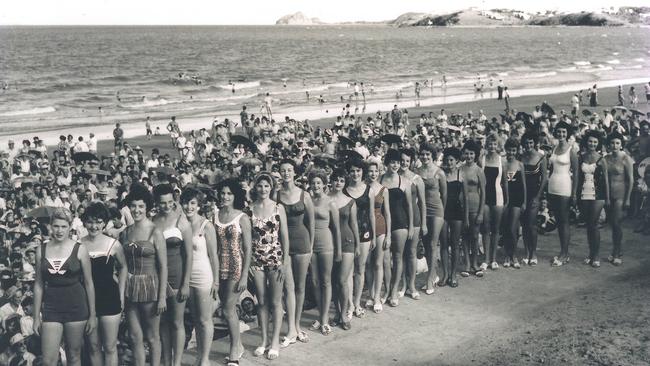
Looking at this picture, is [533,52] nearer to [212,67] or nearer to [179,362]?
[212,67]

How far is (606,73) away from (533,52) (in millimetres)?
47995

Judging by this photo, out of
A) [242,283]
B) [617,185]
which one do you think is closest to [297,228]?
[242,283]

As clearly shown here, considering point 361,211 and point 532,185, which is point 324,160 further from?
point 532,185

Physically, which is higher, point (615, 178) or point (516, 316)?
point (615, 178)

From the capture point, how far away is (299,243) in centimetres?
648

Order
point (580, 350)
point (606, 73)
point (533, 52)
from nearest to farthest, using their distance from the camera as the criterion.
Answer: point (580, 350)
point (606, 73)
point (533, 52)

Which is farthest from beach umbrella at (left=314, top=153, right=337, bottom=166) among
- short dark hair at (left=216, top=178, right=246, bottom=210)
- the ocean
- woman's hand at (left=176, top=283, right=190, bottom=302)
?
the ocean

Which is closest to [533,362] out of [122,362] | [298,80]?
[122,362]

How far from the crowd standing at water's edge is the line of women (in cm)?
1

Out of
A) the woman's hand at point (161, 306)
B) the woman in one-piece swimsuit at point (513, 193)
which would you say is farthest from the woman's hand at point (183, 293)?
the woman in one-piece swimsuit at point (513, 193)

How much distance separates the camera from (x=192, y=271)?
5801 mm

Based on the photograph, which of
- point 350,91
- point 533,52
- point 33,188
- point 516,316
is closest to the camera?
point 516,316

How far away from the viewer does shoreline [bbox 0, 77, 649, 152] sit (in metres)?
29.9

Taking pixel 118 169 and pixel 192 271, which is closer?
pixel 192 271
